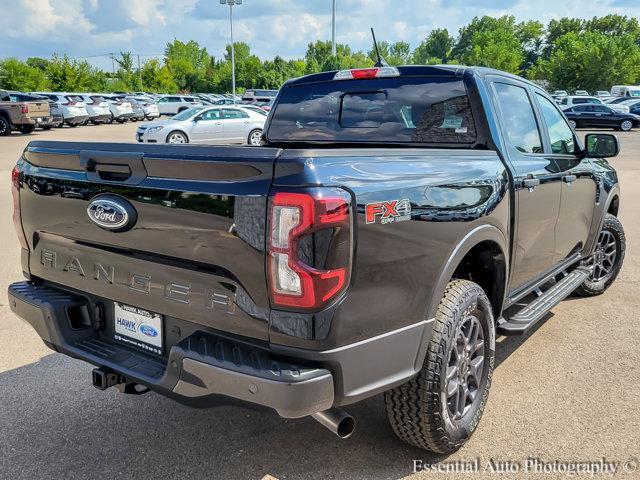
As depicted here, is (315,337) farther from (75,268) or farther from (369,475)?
(75,268)

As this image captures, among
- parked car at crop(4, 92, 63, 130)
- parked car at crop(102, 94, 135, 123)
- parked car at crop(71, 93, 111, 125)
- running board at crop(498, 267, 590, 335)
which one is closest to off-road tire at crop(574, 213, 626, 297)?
running board at crop(498, 267, 590, 335)

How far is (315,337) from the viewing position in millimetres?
2070

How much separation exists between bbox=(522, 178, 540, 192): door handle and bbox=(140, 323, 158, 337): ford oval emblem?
2247mm

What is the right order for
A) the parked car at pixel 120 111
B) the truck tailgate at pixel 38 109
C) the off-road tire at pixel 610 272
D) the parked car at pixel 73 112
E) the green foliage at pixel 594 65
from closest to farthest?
the off-road tire at pixel 610 272 < the truck tailgate at pixel 38 109 < the parked car at pixel 73 112 < the parked car at pixel 120 111 < the green foliage at pixel 594 65

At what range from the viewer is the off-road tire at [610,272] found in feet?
17.4

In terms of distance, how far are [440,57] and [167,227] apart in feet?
485

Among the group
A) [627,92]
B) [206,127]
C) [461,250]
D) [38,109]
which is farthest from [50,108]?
[627,92]

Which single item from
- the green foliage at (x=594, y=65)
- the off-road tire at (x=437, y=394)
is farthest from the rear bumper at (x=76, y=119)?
the green foliage at (x=594, y=65)

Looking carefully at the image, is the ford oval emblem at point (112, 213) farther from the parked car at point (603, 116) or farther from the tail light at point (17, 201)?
the parked car at point (603, 116)

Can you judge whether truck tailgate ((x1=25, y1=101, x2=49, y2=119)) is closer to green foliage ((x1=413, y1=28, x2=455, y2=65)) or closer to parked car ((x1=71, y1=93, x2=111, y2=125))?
parked car ((x1=71, y1=93, x2=111, y2=125))

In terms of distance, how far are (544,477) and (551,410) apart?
2.18ft

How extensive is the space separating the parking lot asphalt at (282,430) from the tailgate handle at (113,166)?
140 cm

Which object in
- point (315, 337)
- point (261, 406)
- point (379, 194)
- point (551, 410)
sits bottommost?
point (551, 410)

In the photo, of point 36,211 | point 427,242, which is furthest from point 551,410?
point 36,211
